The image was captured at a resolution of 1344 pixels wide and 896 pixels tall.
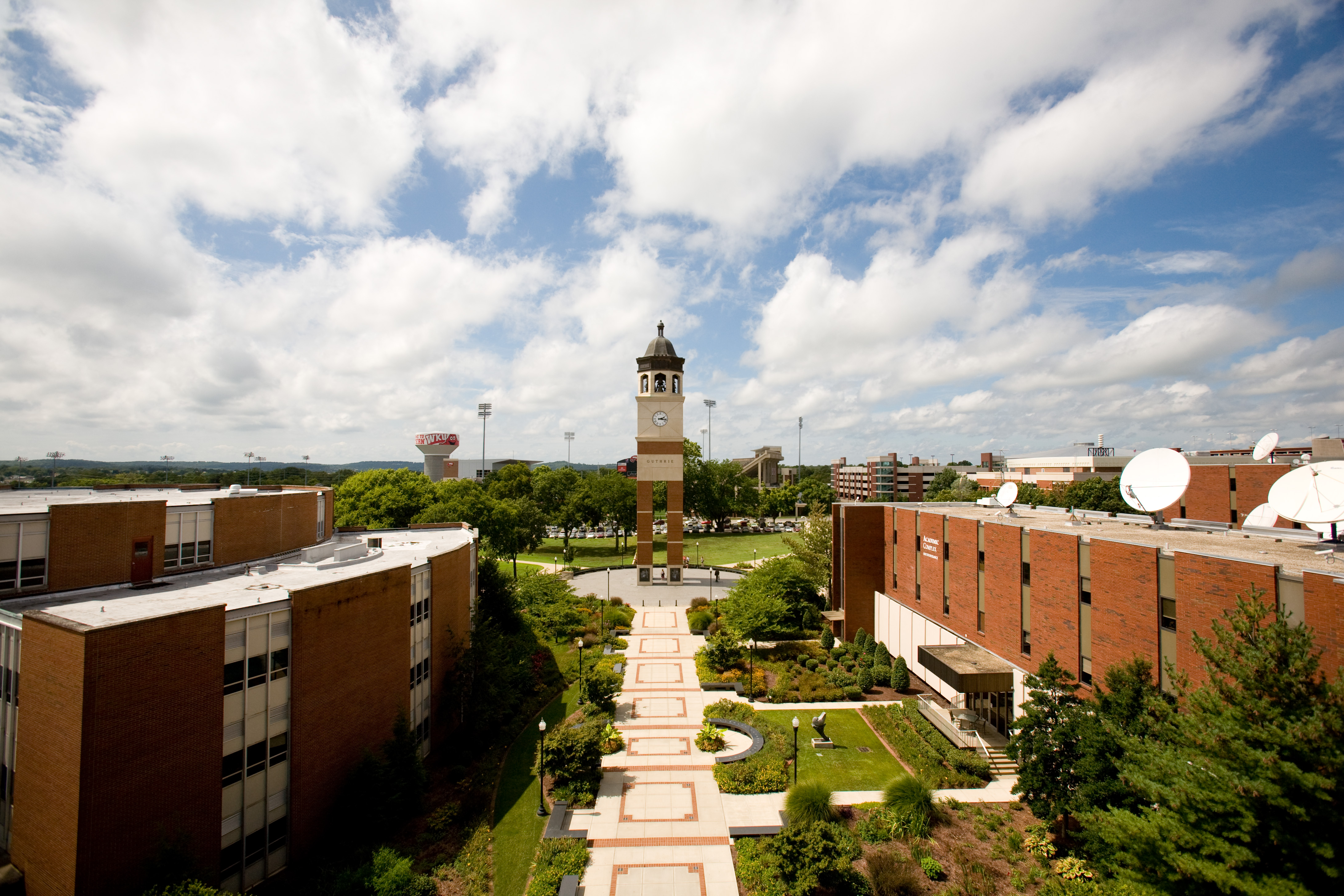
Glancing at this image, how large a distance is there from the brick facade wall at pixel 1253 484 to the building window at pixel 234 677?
5487 centimetres

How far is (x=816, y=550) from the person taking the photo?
44.7 meters

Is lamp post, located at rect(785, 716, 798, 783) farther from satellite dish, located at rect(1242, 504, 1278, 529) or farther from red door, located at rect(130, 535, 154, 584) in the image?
satellite dish, located at rect(1242, 504, 1278, 529)

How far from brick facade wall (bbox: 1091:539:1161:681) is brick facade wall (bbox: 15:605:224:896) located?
85.9 feet

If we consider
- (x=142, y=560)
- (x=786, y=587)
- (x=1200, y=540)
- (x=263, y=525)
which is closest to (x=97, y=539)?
(x=142, y=560)

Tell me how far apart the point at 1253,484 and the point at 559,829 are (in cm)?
4897

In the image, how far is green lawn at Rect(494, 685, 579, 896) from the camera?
1702 centimetres

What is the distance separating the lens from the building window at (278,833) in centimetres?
1634

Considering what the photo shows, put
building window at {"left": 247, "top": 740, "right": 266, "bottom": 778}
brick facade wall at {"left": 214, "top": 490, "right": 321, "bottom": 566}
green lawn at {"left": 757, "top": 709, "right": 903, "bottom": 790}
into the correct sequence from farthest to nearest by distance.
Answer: brick facade wall at {"left": 214, "top": 490, "right": 321, "bottom": 566}
green lawn at {"left": 757, "top": 709, "right": 903, "bottom": 790}
building window at {"left": 247, "top": 740, "right": 266, "bottom": 778}

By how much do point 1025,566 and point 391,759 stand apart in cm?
2567

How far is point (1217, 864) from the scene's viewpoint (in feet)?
36.1

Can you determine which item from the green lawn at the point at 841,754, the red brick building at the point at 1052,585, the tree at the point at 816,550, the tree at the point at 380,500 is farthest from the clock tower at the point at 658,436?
the green lawn at the point at 841,754

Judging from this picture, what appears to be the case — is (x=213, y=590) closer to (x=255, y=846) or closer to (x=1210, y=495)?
(x=255, y=846)

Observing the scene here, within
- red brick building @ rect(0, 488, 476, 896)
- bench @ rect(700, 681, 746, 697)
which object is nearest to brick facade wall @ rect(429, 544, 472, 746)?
red brick building @ rect(0, 488, 476, 896)

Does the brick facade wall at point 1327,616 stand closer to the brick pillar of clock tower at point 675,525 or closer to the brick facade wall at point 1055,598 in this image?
the brick facade wall at point 1055,598
